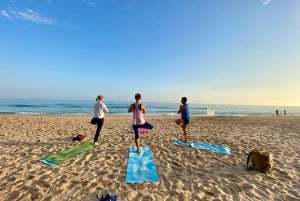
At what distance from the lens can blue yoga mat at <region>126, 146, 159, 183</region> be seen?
4082 millimetres

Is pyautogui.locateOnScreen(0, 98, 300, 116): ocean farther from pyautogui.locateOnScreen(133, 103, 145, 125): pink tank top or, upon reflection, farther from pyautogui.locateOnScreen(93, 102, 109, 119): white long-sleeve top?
pyautogui.locateOnScreen(133, 103, 145, 125): pink tank top

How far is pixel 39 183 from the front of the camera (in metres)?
3.80

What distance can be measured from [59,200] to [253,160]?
4.44 meters

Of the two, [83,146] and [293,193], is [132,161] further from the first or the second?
[293,193]

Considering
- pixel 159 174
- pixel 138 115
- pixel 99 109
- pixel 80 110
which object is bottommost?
pixel 159 174

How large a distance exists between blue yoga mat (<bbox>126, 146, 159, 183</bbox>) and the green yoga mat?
1.60 meters

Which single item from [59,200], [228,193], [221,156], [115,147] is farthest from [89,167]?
[221,156]

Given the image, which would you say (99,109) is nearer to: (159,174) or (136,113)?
(136,113)

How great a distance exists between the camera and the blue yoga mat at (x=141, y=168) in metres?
4.08

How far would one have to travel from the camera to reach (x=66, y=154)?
5680mm

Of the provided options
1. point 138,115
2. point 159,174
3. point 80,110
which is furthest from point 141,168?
point 80,110

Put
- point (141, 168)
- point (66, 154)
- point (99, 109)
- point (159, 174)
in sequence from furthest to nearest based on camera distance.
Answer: point (99, 109)
point (66, 154)
point (141, 168)
point (159, 174)

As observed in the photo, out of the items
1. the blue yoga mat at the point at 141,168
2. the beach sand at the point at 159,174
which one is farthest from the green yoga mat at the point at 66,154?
the blue yoga mat at the point at 141,168

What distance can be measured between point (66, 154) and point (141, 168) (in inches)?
99.4
